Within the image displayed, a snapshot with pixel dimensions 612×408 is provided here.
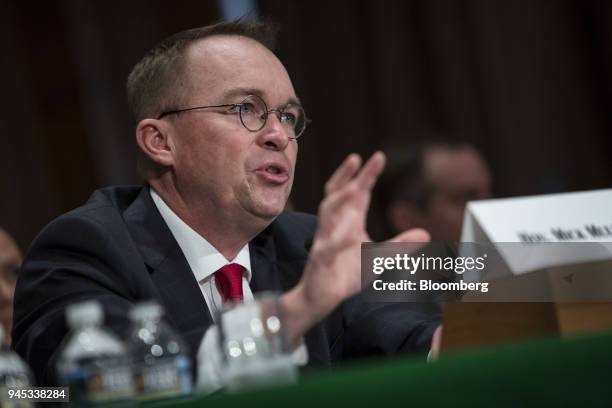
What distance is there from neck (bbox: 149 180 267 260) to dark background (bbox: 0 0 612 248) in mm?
2000

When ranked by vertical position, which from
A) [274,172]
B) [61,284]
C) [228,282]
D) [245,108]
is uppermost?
[245,108]

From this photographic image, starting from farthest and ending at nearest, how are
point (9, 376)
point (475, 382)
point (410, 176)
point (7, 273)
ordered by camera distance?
point (410, 176)
point (7, 273)
point (9, 376)
point (475, 382)

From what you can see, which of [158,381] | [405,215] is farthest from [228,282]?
[405,215]

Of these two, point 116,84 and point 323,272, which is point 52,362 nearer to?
point 323,272

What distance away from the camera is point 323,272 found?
4.26 feet

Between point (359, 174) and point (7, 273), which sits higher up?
point (359, 174)

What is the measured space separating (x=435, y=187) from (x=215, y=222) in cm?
169

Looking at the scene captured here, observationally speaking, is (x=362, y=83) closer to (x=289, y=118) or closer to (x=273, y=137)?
(x=289, y=118)

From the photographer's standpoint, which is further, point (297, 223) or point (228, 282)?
point (297, 223)

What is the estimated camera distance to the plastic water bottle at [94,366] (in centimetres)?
108

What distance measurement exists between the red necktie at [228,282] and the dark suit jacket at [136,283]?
0.07 m

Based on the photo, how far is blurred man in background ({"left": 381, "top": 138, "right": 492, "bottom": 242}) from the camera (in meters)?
3.46

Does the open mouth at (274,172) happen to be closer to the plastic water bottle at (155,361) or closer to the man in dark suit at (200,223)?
the man in dark suit at (200,223)

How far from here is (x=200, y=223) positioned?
78.6 inches
